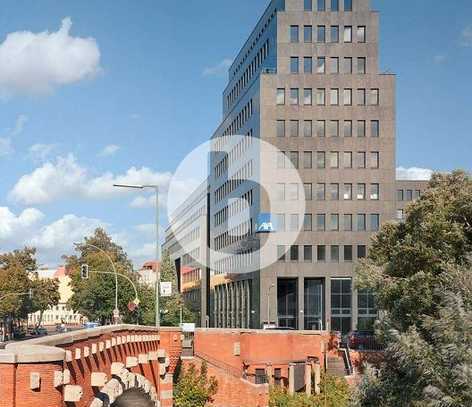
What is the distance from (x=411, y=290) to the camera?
106 ft

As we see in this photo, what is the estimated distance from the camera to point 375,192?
7431cm

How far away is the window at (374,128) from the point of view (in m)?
74.2

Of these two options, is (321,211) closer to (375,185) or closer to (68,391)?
(375,185)

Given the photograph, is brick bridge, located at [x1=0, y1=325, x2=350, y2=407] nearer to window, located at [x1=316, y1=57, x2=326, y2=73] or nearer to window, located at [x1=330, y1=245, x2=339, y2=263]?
window, located at [x1=330, y1=245, x2=339, y2=263]

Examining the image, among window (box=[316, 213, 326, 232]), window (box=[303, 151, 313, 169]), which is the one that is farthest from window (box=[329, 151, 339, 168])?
window (box=[316, 213, 326, 232])

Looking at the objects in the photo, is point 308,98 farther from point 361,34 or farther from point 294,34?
point 361,34

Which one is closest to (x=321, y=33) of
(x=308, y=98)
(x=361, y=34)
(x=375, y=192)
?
(x=361, y=34)

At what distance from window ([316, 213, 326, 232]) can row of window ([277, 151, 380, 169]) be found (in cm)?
462

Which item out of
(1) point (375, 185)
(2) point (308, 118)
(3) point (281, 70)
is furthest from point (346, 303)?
(3) point (281, 70)

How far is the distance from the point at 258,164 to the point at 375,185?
36.8ft

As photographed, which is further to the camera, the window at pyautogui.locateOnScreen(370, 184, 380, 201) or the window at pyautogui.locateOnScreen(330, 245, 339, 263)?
the window at pyautogui.locateOnScreen(370, 184, 380, 201)

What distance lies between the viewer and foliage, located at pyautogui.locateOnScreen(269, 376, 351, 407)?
45.1 m

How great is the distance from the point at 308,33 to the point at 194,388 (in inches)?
1679

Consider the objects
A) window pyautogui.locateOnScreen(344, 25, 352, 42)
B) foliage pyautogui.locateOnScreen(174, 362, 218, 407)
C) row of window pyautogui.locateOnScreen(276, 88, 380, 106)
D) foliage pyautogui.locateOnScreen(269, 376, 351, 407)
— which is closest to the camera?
foliage pyautogui.locateOnScreen(174, 362, 218, 407)
